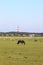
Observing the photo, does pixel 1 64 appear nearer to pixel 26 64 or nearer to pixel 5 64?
pixel 5 64

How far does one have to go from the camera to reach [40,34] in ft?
654

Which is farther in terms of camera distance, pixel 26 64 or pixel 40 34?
pixel 40 34

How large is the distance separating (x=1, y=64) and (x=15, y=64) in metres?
1.08

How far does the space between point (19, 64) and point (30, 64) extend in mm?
845

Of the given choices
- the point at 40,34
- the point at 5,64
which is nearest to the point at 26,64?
the point at 5,64

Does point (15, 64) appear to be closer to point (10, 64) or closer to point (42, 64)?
point (10, 64)

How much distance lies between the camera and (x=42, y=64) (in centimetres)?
1845

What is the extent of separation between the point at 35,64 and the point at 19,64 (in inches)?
48.3

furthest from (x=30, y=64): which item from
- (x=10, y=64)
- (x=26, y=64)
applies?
(x=10, y=64)

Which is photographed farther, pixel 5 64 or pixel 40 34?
pixel 40 34

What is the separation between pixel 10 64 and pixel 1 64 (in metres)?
0.71

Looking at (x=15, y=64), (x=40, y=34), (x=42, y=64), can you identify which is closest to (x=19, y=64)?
(x=15, y=64)

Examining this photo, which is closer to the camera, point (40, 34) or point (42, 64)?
point (42, 64)

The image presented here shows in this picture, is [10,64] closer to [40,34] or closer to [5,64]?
[5,64]
